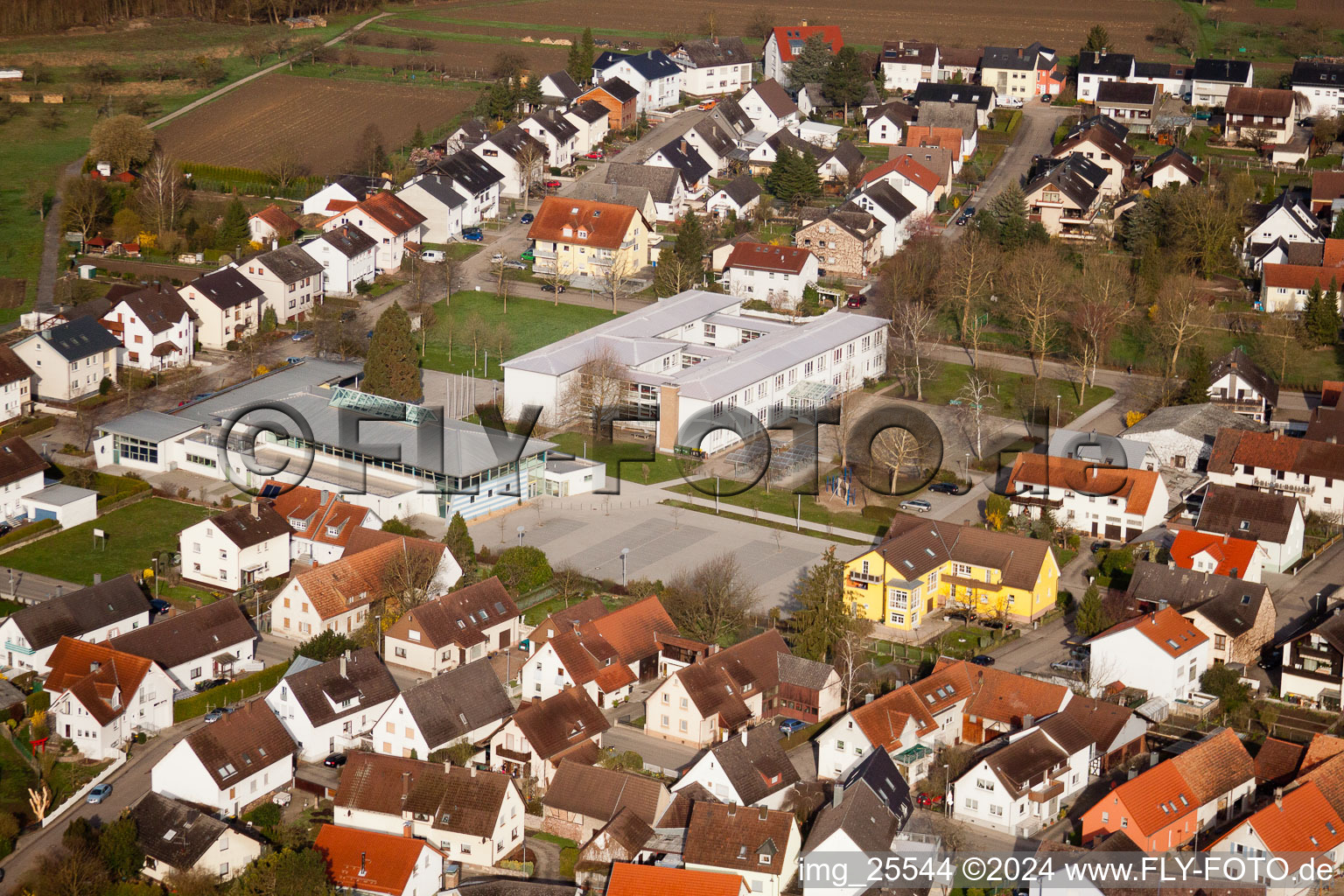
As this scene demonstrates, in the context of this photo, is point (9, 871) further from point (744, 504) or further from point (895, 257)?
point (895, 257)

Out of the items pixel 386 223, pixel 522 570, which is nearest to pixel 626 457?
pixel 522 570

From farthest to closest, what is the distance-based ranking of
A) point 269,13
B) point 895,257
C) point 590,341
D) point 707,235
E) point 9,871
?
point 269,13
point 707,235
point 895,257
point 590,341
point 9,871

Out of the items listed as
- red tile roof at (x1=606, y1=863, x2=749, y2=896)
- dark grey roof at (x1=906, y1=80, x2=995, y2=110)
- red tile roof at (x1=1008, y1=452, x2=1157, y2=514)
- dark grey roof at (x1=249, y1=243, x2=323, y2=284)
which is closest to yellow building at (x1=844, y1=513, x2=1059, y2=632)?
red tile roof at (x1=1008, y1=452, x2=1157, y2=514)

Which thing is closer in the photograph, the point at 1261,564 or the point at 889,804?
the point at 889,804

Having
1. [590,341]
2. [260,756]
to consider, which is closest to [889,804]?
[260,756]

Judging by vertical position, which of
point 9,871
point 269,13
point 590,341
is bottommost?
point 9,871

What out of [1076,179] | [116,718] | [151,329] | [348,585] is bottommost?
[116,718]

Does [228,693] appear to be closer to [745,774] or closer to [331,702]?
[331,702]
